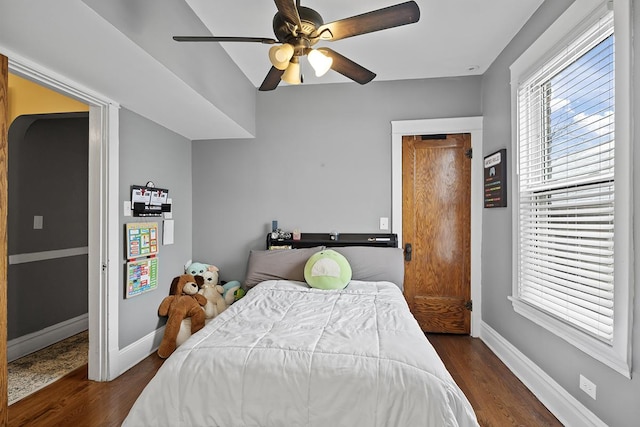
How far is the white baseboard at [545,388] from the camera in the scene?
6.15 feet

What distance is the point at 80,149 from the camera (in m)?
3.60

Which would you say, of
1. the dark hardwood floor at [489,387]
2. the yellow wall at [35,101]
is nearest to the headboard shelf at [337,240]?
the dark hardwood floor at [489,387]

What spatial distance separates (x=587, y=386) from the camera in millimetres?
1845

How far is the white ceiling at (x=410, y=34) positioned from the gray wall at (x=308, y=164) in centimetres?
24

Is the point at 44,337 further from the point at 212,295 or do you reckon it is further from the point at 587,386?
the point at 587,386

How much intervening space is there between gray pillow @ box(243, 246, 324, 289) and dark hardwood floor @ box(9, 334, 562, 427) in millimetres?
1136

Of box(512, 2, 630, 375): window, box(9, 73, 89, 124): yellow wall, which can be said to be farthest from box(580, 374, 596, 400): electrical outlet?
box(9, 73, 89, 124): yellow wall

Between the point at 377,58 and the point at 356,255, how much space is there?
6.12ft

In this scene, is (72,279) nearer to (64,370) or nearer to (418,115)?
(64,370)

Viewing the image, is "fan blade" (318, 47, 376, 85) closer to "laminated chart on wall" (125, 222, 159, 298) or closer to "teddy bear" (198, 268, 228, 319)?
"laminated chart on wall" (125, 222, 159, 298)

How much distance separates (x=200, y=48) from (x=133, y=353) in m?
2.53

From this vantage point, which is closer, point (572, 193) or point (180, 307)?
point (572, 193)

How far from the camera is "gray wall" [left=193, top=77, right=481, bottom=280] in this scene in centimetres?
358

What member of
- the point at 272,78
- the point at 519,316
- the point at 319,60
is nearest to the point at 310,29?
the point at 319,60
